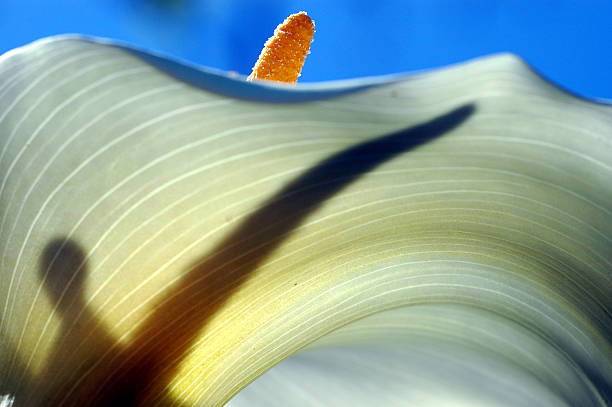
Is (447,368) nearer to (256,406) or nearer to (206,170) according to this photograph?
(256,406)

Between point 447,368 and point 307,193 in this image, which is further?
point 447,368

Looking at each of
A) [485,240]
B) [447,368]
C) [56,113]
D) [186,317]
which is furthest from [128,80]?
[447,368]

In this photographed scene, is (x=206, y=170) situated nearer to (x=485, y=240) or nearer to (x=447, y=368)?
(x=485, y=240)

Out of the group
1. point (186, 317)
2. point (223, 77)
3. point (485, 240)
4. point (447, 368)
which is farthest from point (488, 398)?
point (223, 77)

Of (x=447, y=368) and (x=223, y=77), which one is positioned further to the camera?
(x=447, y=368)

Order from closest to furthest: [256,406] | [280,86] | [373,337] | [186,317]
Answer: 1. [280,86]
2. [186,317]
3. [373,337]
4. [256,406]

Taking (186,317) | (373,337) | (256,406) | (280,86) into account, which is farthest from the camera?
(256,406)
